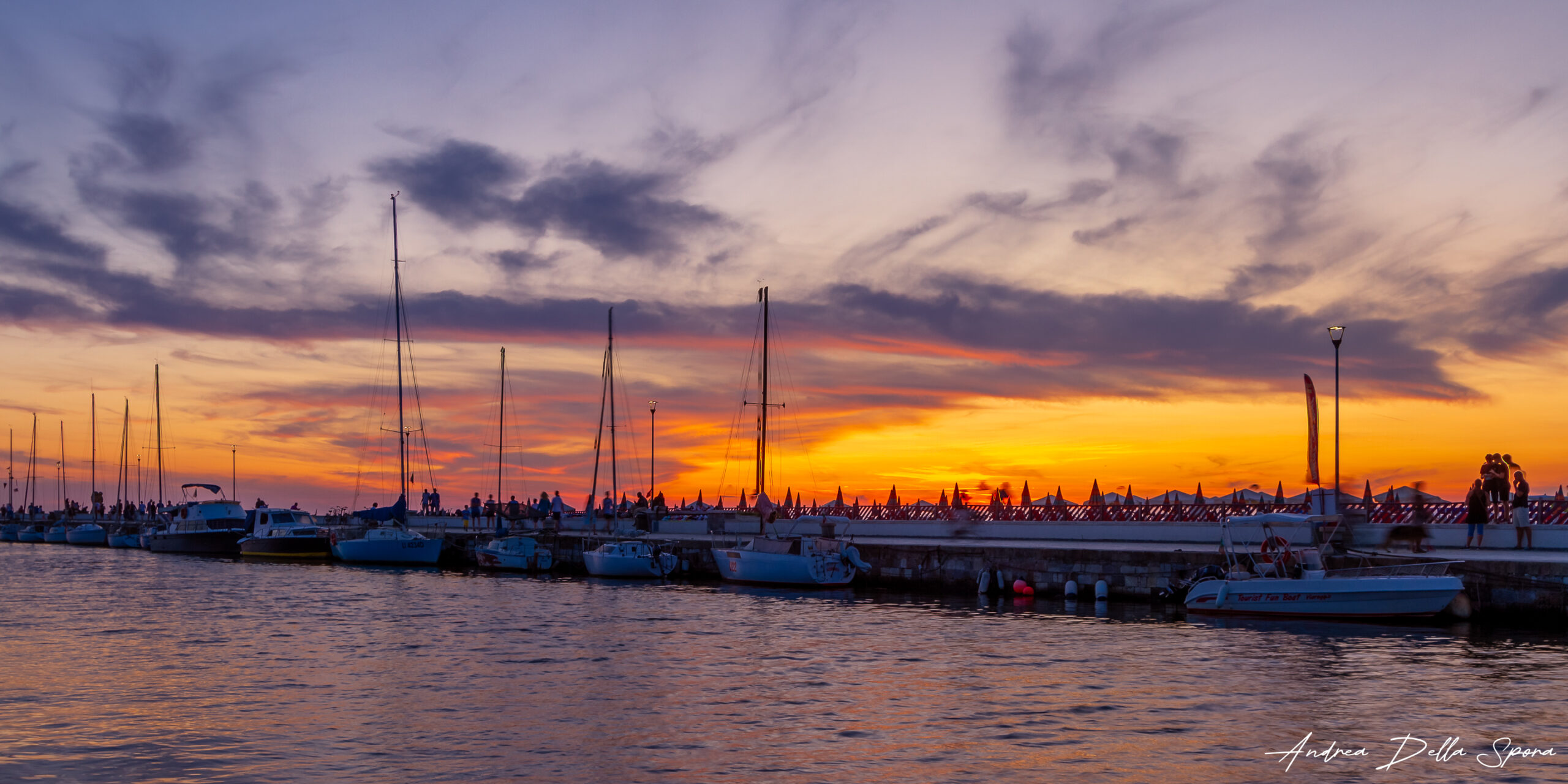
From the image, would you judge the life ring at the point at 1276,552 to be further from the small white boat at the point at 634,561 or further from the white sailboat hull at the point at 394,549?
the white sailboat hull at the point at 394,549

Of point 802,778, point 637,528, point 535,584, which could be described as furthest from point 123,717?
point 637,528

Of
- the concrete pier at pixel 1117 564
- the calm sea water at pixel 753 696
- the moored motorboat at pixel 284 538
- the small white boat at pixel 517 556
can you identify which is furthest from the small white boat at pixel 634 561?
the moored motorboat at pixel 284 538

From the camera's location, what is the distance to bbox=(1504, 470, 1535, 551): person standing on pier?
1398 inches

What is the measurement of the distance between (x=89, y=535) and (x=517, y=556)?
69.5 m

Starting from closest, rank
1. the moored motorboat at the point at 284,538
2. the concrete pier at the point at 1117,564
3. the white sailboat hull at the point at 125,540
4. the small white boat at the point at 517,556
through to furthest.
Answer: the concrete pier at the point at 1117,564
the small white boat at the point at 517,556
the moored motorboat at the point at 284,538
the white sailboat hull at the point at 125,540

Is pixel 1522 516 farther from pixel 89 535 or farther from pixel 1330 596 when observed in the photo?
pixel 89 535

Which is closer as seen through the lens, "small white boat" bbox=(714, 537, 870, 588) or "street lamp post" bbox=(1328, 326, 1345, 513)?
"street lamp post" bbox=(1328, 326, 1345, 513)

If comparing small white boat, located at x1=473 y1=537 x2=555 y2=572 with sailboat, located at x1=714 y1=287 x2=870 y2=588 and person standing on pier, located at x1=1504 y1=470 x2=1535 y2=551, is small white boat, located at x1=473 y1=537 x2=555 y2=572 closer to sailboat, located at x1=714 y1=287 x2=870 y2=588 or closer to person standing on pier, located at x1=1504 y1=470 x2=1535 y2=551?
sailboat, located at x1=714 y1=287 x2=870 y2=588

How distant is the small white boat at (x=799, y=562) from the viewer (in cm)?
4706

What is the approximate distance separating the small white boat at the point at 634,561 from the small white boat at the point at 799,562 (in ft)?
17.9

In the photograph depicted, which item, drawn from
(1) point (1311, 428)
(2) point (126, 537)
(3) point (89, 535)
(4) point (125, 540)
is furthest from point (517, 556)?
(3) point (89, 535)

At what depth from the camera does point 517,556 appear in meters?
61.7

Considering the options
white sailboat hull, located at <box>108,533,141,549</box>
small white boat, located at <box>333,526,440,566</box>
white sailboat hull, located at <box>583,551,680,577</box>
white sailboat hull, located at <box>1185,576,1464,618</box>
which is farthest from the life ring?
white sailboat hull, located at <box>108,533,141,549</box>

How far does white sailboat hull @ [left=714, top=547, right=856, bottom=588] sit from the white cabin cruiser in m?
15.0
